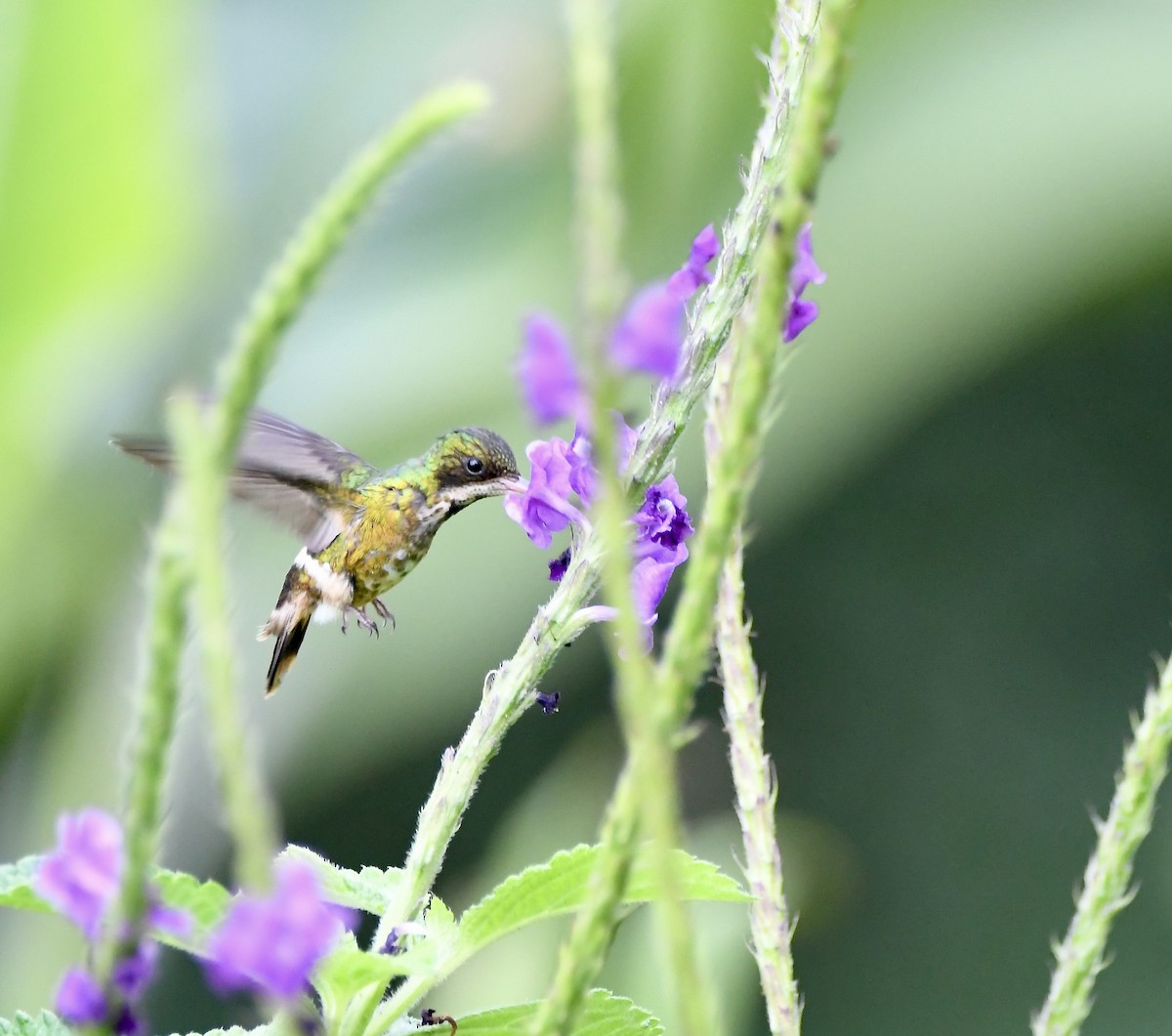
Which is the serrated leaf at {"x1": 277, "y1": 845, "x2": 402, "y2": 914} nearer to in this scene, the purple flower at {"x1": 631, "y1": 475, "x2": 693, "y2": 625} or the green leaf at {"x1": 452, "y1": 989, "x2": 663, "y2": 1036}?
the green leaf at {"x1": 452, "y1": 989, "x2": 663, "y2": 1036}

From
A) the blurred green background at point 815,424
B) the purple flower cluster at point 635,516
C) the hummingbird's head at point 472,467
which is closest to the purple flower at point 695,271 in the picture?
the purple flower cluster at point 635,516

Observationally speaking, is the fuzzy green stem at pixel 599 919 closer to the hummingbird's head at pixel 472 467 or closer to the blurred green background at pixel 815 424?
the hummingbird's head at pixel 472 467

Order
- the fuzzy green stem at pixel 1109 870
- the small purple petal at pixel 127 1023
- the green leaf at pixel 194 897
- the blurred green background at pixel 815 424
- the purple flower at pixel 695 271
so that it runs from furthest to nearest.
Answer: the blurred green background at pixel 815 424
the purple flower at pixel 695 271
the fuzzy green stem at pixel 1109 870
the green leaf at pixel 194 897
the small purple petal at pixel 127 1023

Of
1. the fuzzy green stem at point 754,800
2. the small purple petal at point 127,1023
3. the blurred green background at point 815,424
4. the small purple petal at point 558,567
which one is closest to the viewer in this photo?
the small purple petal at point 127,1023

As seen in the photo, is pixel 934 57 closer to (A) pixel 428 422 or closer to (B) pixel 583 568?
(A) pixel 428 422

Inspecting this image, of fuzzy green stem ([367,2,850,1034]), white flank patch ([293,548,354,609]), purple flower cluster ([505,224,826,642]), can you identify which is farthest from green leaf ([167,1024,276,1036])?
white flank patch ([293,548,354,609])

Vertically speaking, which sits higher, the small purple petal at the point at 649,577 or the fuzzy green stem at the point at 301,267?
the small purple petal at the point at 649,577
